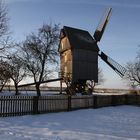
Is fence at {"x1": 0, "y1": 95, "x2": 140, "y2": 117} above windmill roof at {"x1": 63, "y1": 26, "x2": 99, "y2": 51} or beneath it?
beneath

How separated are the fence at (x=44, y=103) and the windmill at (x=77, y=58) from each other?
11.5 meters

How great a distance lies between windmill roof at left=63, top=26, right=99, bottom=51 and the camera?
145 feet

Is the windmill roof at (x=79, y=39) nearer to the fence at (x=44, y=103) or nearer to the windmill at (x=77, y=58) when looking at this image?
the windmill at (x=77, y=58)

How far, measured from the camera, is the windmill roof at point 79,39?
4413 centimetres

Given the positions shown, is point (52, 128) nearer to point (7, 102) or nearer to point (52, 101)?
point (7, 102)

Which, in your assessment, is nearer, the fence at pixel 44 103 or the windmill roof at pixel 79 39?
the fence at pixel 44 103

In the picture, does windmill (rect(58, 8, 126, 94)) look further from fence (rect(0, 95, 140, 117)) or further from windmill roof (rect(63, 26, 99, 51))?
fence (rect(0, 95, 140, 117))

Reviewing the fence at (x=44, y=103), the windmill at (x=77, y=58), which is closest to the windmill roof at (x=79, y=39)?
the windmill at (x=77, y=58)

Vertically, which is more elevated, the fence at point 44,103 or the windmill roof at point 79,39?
the windmill roof at point 79,39

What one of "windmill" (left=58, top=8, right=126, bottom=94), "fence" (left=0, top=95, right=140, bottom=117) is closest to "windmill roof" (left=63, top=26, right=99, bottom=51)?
"windmill" (left=58, top=8, right=126, bottom=94)

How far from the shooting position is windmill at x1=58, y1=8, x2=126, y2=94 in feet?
143

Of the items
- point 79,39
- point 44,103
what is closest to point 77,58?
point 79,39

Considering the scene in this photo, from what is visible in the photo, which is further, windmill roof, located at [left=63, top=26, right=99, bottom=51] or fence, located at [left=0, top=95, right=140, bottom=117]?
windmill roof, located at [left=63, top=26, right=99, bottom=51]

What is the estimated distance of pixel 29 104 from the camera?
20641 millimetres
